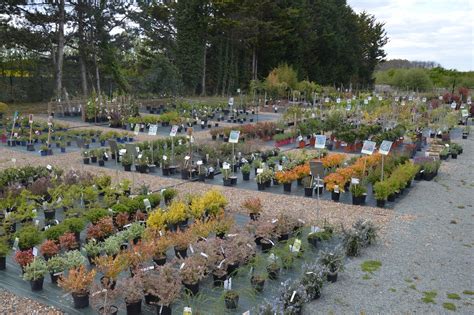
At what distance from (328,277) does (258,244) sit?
121 centimetres

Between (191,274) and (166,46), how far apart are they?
26549 millimetres

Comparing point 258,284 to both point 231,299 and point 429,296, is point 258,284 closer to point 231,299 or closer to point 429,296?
point 231,299

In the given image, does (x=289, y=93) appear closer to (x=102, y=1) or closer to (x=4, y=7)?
(x=102, y=1)

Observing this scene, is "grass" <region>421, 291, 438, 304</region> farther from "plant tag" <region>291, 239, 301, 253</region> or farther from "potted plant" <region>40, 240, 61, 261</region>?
"potted plant" <region>40, 240, 61, 261</region>

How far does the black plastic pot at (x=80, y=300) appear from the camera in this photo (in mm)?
4324

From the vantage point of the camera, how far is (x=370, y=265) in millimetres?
5449

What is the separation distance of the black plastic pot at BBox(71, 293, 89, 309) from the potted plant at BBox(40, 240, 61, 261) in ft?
2.85

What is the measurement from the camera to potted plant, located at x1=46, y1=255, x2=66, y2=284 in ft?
15.6

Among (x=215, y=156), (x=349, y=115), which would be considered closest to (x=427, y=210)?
(x=215, y=156)

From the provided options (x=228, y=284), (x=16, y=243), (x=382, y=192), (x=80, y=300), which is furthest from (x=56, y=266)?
(x=382, y=192)

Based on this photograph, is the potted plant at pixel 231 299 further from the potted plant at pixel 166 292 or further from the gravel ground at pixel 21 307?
the gravel ground at pixel 21 307

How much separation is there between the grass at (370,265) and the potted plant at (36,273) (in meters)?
3.46

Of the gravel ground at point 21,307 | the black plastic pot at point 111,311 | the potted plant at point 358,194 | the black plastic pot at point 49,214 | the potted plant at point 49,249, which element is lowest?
the gravel ground at point 21,307

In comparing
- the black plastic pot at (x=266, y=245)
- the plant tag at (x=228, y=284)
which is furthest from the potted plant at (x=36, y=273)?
the black plastic pot at (x=266, y=245)
